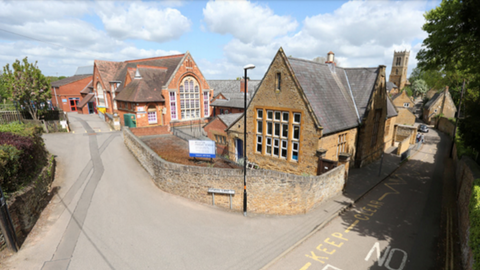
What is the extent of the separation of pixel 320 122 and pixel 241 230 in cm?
899

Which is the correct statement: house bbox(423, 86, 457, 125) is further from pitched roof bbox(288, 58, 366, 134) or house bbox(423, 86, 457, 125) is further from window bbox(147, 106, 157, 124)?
window bbox(147, 106, 157, 124)

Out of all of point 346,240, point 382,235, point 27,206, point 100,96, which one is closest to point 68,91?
point 100,96

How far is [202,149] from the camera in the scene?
54.0 feet

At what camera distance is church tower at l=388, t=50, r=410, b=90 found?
9294cm

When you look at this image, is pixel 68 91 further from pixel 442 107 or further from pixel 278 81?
pixel 442 107

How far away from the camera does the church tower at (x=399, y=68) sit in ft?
305

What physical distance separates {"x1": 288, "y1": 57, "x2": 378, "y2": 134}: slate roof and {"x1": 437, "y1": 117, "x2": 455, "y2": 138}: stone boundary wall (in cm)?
2836

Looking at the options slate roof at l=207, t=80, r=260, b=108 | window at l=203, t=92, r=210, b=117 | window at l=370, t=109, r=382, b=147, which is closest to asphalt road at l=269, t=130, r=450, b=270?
window at l=370, t=109, r=382, b=147

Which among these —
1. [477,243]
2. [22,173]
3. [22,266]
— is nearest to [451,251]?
[477,243]

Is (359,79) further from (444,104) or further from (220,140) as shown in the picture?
(444,104)

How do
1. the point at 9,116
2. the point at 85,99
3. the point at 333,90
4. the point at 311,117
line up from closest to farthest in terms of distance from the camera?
1. the point at 311,117
2. the point at 333,90
3. the point at 9,116
4. the point at 85,99

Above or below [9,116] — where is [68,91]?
above

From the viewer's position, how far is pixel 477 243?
7320mm

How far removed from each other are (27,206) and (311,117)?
16.5m
